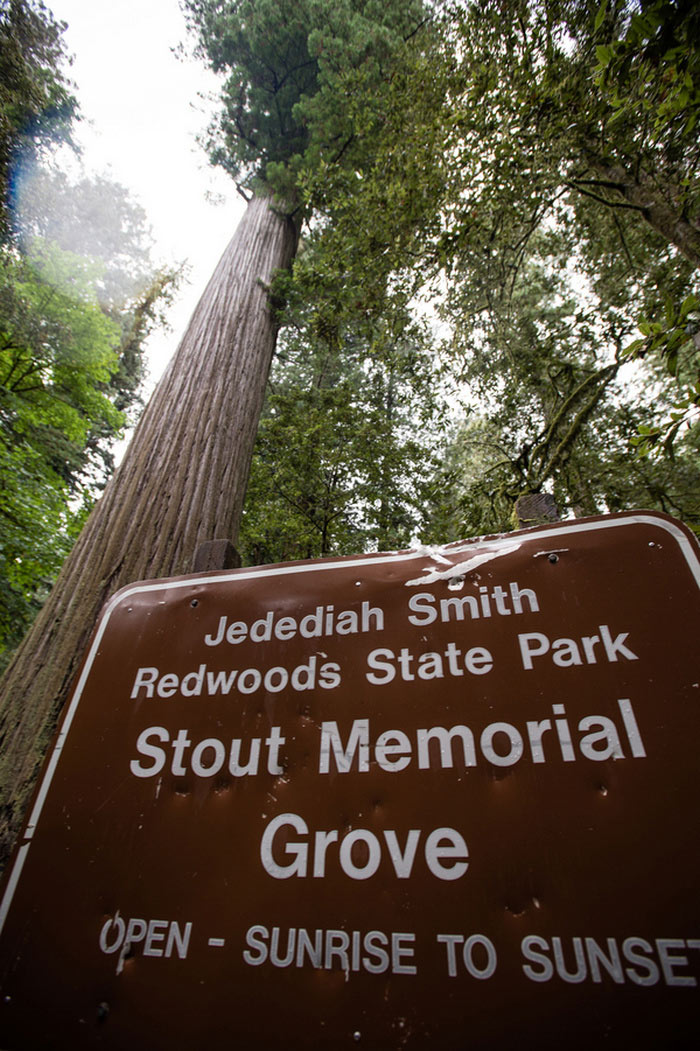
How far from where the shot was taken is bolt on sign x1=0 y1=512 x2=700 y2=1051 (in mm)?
859

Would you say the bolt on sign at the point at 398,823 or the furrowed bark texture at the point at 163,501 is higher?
the furrowed bark texture at the point at 163,501

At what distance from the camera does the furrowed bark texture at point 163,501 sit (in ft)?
5.97

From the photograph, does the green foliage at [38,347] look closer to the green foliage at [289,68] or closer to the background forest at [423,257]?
the background forest at [423,257]

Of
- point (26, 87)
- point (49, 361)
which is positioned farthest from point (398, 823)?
point (26, 87)

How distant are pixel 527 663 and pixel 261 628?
2.35ft

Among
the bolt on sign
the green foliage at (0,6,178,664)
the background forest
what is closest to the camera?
the bolt on sign

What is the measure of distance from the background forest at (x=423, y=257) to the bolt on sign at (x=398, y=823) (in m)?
0.75

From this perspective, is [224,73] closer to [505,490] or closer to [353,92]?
[353,92]

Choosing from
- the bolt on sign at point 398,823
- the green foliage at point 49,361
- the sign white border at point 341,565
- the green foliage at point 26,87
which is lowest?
the bolt on sign at point 398,823

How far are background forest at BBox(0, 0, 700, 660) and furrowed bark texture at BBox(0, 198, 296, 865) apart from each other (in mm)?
878

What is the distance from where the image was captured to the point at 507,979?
850 mm

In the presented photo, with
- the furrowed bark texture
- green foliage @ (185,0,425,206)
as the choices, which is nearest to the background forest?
green foliage @ (185,0,425,206)

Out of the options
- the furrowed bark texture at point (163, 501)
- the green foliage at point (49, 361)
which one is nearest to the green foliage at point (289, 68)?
the furrowed bark texture at point (163, 501)

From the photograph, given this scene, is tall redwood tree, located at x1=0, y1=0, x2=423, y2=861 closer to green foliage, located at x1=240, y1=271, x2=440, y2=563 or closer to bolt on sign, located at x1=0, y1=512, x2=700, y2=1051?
bolt on sign, located at x1=0, y1=512, x2=700, y2=1051
